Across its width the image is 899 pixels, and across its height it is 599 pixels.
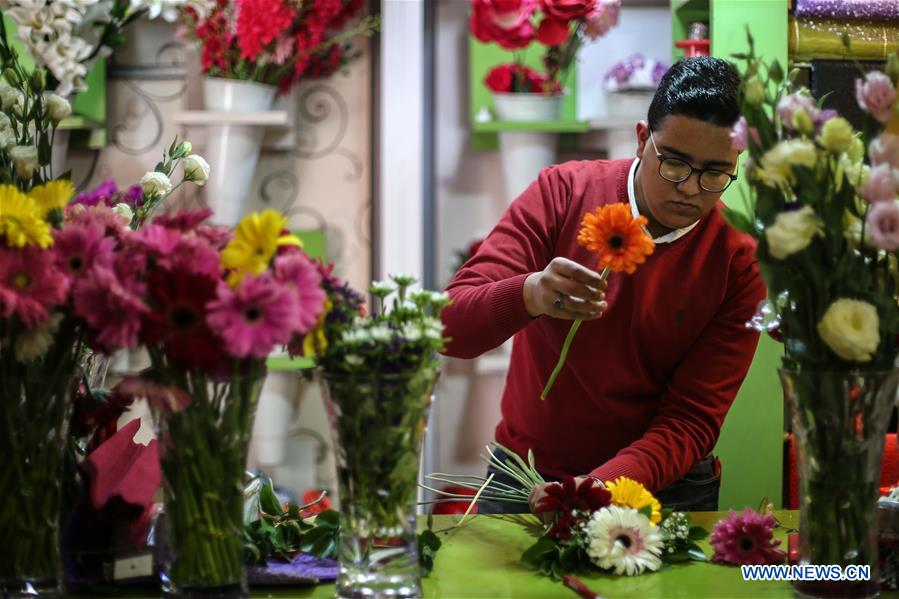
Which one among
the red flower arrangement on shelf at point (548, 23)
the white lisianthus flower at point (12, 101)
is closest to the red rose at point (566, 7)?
the red flower arrangement on shelf at point (548, 23)

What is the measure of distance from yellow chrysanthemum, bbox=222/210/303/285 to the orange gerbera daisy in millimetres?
327

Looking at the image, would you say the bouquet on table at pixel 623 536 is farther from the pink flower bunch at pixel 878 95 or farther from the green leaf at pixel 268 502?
the pink flower bunch at pixel 878 95

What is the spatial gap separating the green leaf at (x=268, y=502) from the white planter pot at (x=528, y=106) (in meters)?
1.52

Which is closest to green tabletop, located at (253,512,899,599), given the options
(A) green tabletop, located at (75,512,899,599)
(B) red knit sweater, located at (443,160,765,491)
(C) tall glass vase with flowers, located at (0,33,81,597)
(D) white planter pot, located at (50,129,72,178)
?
(A) green tabletop, located at (75,512,899,599)

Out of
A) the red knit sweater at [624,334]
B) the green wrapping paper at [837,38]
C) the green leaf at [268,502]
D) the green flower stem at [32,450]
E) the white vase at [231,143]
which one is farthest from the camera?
the white vase at [231,143]

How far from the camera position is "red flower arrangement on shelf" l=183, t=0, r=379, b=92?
7.84ft

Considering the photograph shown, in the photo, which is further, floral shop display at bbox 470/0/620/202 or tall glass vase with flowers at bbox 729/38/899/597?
floral shop display at bbox 470/0/620/202

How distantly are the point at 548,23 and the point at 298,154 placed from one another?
722mm

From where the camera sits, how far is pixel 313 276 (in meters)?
0.92

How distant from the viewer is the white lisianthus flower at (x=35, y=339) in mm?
962

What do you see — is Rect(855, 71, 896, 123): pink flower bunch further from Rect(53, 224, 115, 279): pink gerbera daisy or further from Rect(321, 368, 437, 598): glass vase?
Rect(53, 224, 115, 279): pink gerbera daisy

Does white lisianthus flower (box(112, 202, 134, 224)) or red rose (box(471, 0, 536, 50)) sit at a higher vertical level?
red rose (box(471, 0, 536, 50))

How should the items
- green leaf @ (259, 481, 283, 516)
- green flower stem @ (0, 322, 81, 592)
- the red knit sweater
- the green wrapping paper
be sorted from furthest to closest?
the green wrapping paper
the red knit sweater
green leaf @ (259, 481, 283, 516)
green flower stem @ (0, 322, 81, 592)

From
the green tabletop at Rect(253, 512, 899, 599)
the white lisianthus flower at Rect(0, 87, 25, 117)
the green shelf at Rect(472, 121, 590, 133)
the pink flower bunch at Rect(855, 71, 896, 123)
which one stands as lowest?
the green tabletop at Rect(253, 512, 899, 599)
